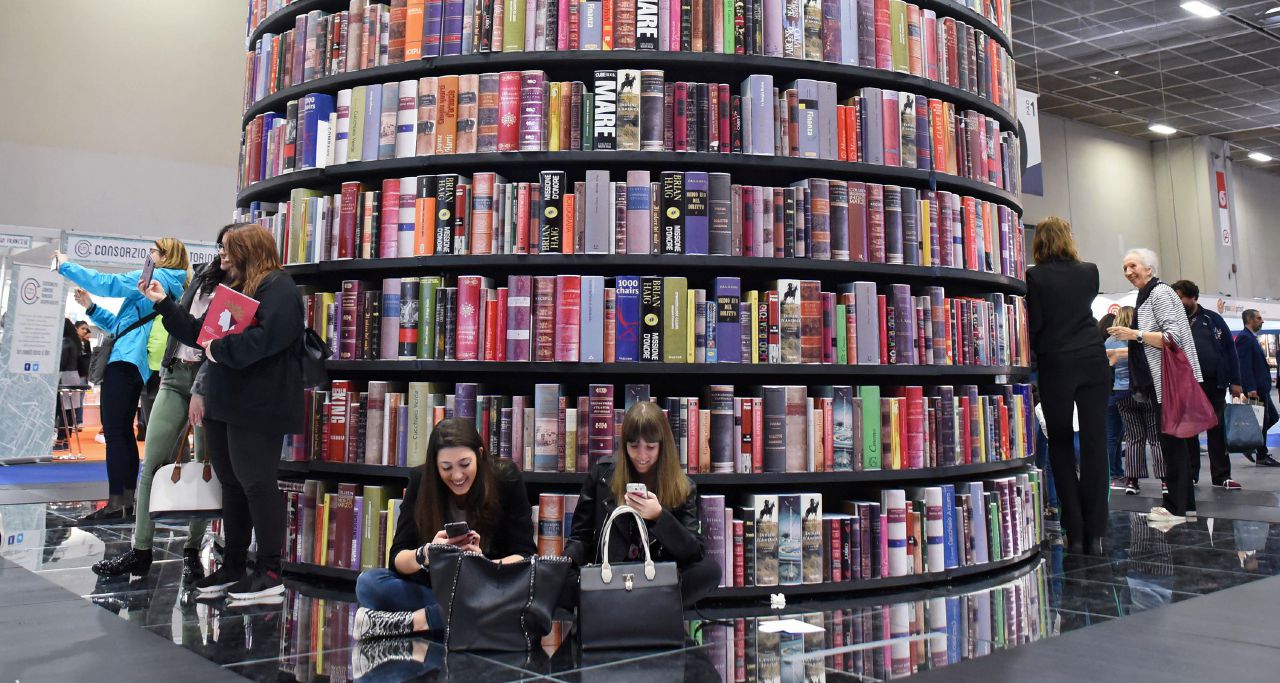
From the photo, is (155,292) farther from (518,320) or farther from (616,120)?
(616,120)

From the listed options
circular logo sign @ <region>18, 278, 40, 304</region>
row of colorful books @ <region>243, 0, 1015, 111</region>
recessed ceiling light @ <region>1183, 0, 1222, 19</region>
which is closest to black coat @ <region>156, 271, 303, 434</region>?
row of colorful books @ <region>243, 0, 1015, 111</region>

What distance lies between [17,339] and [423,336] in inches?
272

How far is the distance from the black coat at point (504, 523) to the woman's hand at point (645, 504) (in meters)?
0.38

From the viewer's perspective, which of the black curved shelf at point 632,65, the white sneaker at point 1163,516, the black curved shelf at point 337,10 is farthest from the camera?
the white sneaker at point 1163,516

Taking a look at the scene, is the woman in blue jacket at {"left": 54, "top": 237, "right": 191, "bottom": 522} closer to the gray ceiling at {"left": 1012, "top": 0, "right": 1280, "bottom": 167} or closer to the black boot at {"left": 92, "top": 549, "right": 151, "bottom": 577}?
the black boot at {"left": 92, "top": 549, "right": 151, "bottom": 577}

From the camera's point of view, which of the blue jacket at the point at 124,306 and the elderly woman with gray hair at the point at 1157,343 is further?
the elderly woman with gray hair at the point at 1157,343

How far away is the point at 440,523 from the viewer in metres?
2.56

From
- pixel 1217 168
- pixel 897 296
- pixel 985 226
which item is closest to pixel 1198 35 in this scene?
pixel 1217 168

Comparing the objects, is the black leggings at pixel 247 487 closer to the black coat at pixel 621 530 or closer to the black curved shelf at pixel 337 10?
the black coat at pixel 621 530

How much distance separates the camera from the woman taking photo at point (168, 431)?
3221 millimetres

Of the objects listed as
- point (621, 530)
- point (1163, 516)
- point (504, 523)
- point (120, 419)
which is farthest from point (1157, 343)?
point (120, 419)

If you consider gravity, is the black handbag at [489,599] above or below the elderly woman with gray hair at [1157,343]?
below

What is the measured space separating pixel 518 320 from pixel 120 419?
2598 mm

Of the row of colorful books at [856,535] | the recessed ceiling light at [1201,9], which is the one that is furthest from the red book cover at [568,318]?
the recessed ceiling light at [1201,9]
